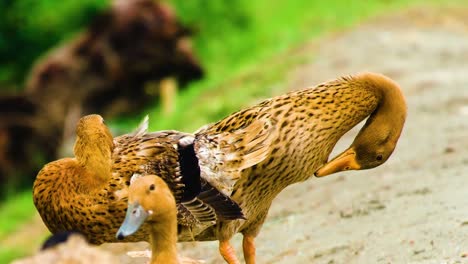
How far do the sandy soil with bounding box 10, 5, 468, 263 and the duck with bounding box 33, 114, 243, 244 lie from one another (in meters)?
1.03

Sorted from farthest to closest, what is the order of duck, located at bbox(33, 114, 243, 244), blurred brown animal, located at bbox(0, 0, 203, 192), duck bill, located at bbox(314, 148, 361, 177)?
1. blurred brown animal, located at bbox(0, 0, 203, 192)
2. duck bill, located at bbox(314, 148, 361, 177)
3. duck, located at bbox(33, 114, 243, 244)

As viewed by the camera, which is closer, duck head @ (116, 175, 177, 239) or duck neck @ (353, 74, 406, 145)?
duck head @ (116, 175, 177, 239)

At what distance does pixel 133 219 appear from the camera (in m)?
5.08

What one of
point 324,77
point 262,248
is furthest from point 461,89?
point 262,248

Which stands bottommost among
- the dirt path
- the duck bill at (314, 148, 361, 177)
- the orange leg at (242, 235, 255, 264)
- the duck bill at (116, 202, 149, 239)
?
the dirt path

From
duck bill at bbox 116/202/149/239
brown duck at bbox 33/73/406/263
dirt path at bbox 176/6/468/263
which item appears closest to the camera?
duck bill at bbox 116/202/149/239

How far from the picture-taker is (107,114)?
17.3 meters

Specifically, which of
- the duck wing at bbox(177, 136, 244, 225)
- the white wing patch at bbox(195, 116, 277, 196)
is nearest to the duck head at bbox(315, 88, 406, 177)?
the white wing patch at bbox(195, 116, 277, 196)

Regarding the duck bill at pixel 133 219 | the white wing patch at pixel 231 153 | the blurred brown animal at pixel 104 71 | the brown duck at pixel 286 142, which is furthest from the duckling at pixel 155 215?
the blurred brown animal at pixel 104 71

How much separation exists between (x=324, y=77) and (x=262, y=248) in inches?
244

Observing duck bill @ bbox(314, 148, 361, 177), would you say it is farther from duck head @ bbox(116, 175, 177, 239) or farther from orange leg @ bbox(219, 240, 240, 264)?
duck head @ bbox(116, 175, 177, 239)

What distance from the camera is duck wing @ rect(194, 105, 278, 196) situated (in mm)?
6215

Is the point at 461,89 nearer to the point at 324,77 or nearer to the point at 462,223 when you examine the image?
the point at 324,77

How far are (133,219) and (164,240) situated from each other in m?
0.24
